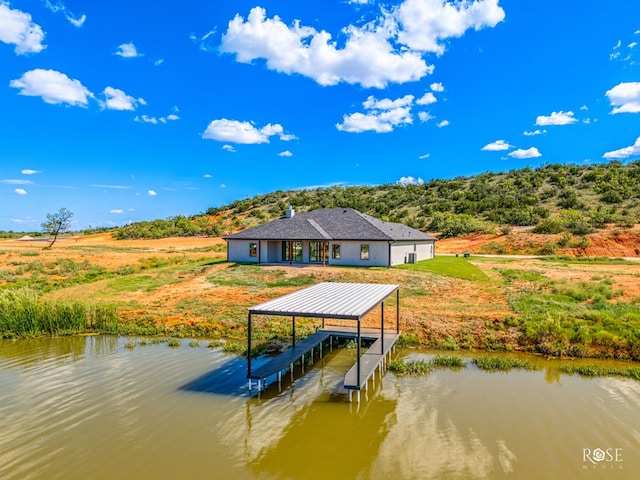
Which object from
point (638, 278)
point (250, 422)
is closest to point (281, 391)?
point (250, 422)

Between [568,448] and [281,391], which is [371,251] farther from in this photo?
[568,448]

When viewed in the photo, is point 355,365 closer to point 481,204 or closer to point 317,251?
point 317,251

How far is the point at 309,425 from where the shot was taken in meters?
9.55

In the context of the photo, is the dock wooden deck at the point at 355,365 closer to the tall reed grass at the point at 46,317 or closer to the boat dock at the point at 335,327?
the boat dock at the point at 335,327

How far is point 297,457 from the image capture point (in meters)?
8.24

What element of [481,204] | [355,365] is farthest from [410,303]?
[481,204]

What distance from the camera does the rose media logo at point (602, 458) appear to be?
7.91 m

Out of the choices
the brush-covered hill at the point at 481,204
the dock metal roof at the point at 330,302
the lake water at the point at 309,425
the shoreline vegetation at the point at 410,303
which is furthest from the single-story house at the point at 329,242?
the brush-covered hill at the point at 481,204

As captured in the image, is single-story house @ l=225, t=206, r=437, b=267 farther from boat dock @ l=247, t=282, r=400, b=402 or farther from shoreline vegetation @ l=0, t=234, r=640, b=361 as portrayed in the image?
boat dock @ l=247, t=282, r=400, b=402

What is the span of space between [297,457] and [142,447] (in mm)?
3142

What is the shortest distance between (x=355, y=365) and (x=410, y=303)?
375 inches

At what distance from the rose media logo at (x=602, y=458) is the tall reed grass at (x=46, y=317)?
56.0 feet

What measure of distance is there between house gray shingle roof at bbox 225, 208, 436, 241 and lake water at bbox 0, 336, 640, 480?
1785 cm

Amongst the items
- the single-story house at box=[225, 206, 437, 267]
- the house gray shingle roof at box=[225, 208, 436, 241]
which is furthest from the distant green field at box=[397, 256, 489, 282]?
the house gray shingle roof at box=[225, 208, 436, 241]
